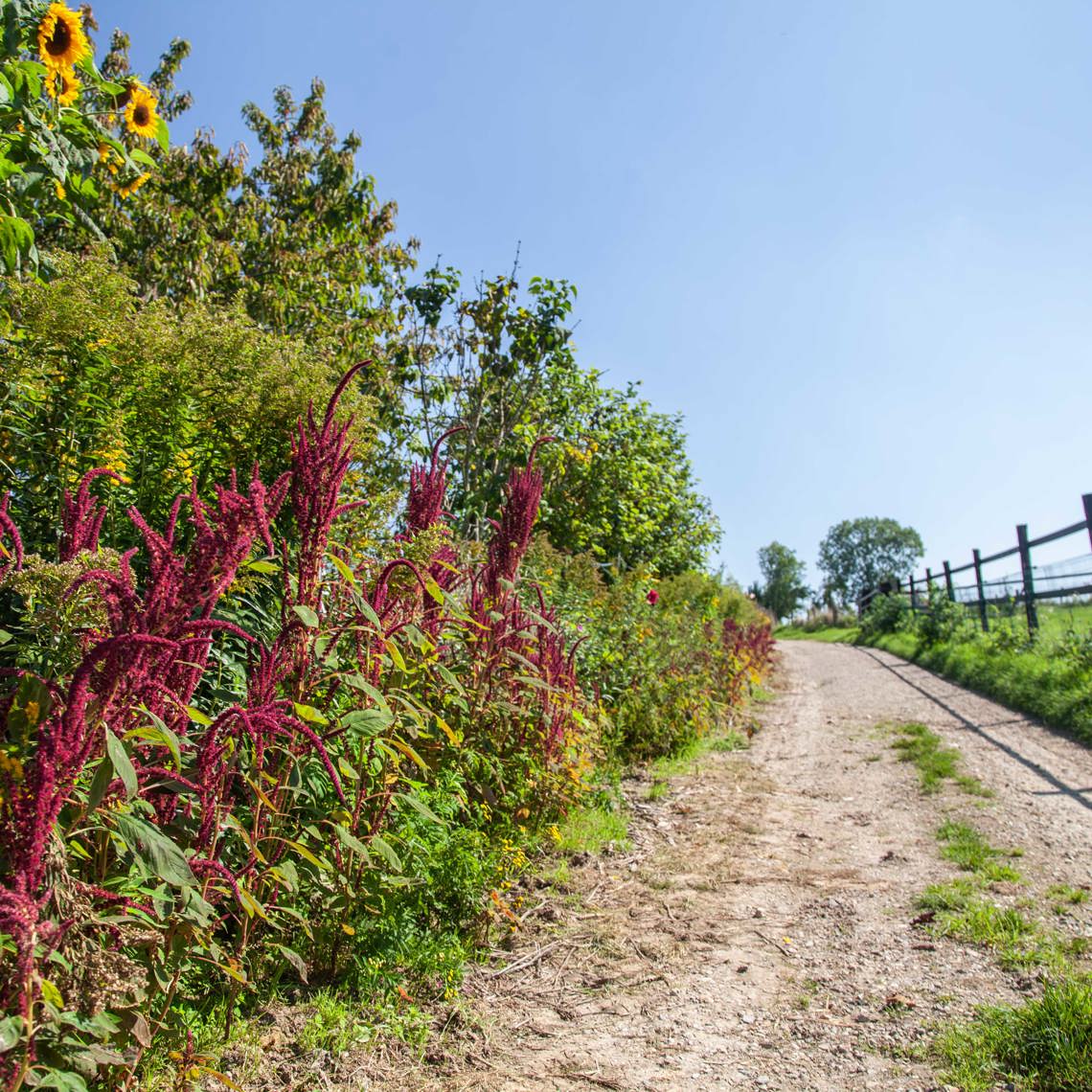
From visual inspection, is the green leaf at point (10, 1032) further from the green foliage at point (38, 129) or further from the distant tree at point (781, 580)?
the distant tree at point (781, 580)

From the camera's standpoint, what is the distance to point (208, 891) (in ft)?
5.97

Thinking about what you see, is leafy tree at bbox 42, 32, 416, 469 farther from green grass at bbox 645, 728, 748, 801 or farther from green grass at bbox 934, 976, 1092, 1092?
green grass at bbox 934, 976, 1092, 1092

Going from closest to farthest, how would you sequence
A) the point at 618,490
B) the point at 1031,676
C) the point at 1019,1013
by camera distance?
the point at 1019,1013 < the point at 1031,676 < the point at 618,490

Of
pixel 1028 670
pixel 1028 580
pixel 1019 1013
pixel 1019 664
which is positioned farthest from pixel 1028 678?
pixel 1019 1013

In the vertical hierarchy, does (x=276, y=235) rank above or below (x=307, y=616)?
above

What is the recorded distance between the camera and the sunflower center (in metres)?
2.81

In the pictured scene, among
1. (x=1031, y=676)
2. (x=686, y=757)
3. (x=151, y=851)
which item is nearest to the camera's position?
(x=151, y=851)

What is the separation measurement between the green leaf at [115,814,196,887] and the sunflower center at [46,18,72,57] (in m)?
2.93

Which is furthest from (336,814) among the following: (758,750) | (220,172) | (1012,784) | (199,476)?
(220,172)

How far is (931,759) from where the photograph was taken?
5.96 metres

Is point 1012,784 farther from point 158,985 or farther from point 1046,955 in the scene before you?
point 158,985

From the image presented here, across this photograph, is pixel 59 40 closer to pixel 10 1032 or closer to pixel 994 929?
pixel 10 1032

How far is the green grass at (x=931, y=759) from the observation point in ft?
17.1

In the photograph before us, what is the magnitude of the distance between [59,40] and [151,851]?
3073 millimetres
